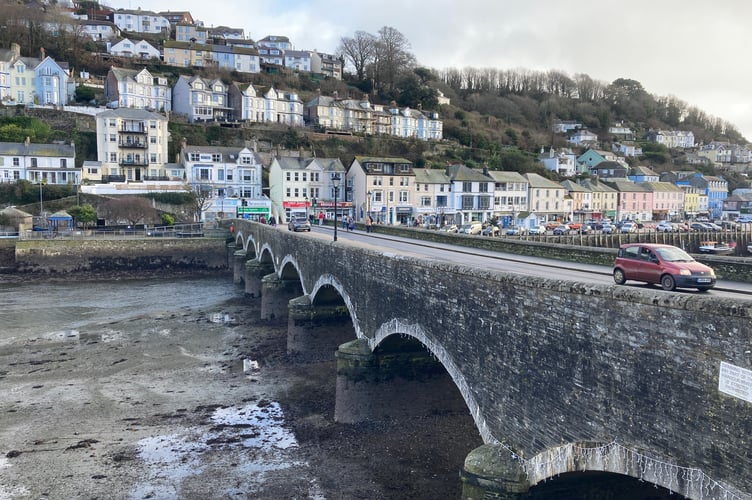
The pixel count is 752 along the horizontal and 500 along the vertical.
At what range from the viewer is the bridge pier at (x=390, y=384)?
18.8 meters

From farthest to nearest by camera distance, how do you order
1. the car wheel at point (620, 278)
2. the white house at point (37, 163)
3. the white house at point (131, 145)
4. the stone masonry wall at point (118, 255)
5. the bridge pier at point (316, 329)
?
the white house at point (131, 145), the white house at point (37, 163), the stone masonry wall at point (118, 255), the bridge pier at point (316, 329), the car wheel at point (620, 278)

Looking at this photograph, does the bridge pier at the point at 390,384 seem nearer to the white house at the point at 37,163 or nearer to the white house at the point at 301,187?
the white house at the point at 301,187

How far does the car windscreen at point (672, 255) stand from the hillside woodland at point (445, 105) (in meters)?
72.9

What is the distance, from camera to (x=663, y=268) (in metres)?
13.5

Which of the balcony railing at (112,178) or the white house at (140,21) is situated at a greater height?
the white house at (140,21)

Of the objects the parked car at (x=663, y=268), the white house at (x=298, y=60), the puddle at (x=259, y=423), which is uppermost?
the white house at (x=298, y=60)

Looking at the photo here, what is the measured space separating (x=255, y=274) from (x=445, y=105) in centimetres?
9283

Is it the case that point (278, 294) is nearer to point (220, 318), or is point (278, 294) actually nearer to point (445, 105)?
point (220, 318)

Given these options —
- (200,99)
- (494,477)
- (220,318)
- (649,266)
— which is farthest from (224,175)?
(494,477)

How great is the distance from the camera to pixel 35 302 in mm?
41875

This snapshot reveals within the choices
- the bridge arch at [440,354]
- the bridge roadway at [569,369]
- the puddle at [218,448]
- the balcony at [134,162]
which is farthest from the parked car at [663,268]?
the balcony at [134,162]

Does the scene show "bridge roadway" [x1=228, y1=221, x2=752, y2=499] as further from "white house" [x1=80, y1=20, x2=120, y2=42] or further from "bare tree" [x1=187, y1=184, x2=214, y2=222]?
"white house" [x1=80, y1=20, x2=120, y2=42]

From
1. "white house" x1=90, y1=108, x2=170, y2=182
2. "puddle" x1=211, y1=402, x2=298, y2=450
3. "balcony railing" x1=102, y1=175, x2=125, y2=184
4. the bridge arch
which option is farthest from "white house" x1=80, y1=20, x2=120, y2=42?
the bridge arch

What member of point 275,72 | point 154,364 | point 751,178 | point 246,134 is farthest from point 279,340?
point 751,178
